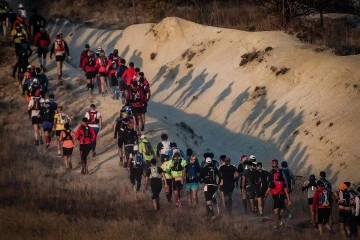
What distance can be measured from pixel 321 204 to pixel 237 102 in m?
16.4

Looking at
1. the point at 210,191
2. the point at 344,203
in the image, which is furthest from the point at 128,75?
the point at 344,203

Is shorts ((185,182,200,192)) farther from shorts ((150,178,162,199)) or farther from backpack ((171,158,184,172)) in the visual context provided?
shorts ((150,178,162,199))

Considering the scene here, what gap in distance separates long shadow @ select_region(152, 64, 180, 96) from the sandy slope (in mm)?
54

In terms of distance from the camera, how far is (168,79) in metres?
44.5

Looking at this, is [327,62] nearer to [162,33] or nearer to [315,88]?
[315,88]

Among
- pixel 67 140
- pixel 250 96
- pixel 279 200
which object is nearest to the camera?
pixel 279 200

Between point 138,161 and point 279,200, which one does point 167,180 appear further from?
point 279,200

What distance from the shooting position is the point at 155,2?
58250 millimetres

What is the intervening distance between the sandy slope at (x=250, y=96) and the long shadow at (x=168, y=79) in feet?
0.18

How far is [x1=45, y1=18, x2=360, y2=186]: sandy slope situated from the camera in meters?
33.2

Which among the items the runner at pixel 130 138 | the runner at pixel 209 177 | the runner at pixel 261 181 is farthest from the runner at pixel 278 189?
the runner at pixel 130 138

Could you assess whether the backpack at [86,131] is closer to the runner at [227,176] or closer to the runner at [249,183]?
the runner at [227,176]

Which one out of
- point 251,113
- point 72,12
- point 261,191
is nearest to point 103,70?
point 251,113

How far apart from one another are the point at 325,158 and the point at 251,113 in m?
6.53
